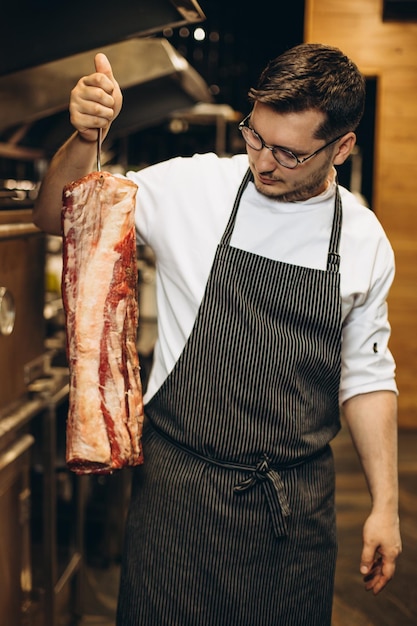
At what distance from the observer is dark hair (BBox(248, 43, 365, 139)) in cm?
143

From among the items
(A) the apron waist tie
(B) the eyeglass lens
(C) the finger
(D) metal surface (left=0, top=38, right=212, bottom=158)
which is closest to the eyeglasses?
(B) the eyeglass lens

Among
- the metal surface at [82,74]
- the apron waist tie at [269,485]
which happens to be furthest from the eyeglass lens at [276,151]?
the metal surface at [82,74]

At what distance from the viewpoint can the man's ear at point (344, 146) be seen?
155 cm

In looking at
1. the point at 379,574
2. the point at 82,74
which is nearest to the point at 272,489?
the point at 379,574

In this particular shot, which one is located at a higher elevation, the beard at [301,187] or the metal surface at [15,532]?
the beard at [301,187]

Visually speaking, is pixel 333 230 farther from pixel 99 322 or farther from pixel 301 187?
pixel 99 322

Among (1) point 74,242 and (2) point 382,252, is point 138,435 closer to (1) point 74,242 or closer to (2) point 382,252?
(1) point 74,242

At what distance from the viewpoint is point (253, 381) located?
1.57m

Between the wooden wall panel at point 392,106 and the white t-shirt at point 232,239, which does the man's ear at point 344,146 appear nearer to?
the white t-shirt at point 232,239

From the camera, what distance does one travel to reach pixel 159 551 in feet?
5.31

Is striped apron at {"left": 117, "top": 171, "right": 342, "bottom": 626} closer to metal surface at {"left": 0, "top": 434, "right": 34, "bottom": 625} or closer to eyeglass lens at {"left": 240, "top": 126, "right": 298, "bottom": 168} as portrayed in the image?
eyeglass lens at {"left": 240, "top": 126, "right": 298, "bottom": 168}

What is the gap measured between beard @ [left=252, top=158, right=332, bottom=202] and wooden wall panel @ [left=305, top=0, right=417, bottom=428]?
4.02 m

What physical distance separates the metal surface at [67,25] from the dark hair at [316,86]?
376 millimetres

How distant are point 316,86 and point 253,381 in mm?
594
